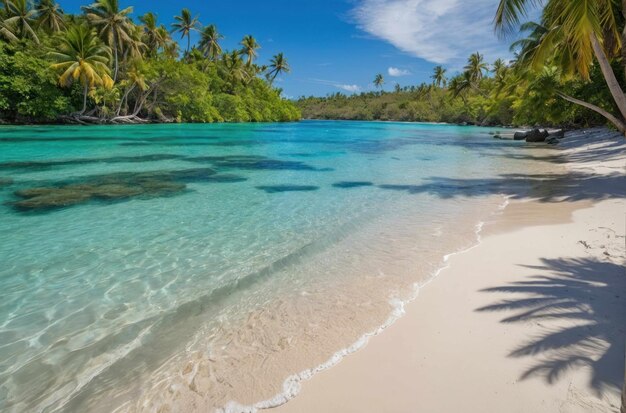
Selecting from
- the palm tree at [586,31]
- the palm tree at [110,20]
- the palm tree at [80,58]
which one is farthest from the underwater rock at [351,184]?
the palm tree at [110,20]

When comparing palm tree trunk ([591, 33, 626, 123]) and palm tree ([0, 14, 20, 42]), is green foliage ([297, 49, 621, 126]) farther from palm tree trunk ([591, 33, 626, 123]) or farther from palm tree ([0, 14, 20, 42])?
palm tree ([0, 14, 20, 42])

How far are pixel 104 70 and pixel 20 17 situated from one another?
480 inches

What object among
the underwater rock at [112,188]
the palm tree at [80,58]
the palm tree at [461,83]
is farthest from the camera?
the palm tree at [461,83]

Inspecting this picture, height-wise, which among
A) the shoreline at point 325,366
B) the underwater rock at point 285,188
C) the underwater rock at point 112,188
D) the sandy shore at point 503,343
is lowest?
the underwater rock at point 112,188

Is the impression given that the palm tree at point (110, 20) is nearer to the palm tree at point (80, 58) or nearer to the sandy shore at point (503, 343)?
the palm tree at point (80, 58)

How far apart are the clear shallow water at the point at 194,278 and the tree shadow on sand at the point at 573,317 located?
126cm

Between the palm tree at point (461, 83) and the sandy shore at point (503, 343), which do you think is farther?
the palm tree at point (461, 83)

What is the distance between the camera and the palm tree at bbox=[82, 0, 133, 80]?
36219mm

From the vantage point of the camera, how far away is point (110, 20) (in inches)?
1441

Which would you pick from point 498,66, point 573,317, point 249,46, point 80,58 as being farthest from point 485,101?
point 573,317

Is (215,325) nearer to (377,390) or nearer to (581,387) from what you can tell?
(377,390)

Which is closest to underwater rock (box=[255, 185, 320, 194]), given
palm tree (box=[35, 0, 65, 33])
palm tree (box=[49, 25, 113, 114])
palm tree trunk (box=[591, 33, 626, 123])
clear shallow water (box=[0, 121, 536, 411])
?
clear shallow water (box=[0, 121, 536, 411])

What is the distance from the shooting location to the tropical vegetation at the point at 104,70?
3316cm

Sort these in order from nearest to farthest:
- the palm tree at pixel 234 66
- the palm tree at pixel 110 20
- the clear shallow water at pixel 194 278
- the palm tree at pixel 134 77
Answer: the clear shallow water at pixel 194 278 < the palm tree at pixel 110 20 < the palm tree at pixel 134 77 < the palm tree at pixel 234 66
